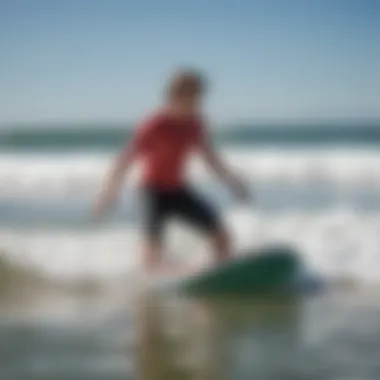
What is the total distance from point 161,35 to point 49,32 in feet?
0.78

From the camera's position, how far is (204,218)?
1.82m

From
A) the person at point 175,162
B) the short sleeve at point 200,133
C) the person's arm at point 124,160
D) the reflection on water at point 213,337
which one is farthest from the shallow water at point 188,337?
the short sleeve at point 200,133

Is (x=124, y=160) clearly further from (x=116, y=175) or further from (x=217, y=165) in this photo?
(x=217, y=165)

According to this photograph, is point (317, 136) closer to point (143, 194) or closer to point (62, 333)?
point (143, 194)

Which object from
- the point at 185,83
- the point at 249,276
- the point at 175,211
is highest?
the point at 185,83

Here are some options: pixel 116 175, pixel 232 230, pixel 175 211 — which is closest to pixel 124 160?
pixel 116 175

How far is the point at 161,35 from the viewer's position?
6.02ft

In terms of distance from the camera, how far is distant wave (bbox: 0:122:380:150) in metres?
1.83

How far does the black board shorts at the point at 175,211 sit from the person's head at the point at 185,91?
0.53 feet

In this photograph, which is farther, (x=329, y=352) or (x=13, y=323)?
(x=13, y=323)

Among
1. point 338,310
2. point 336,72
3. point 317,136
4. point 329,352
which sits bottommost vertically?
point 329,352

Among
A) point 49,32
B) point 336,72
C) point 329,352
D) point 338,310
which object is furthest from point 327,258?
point 49,32

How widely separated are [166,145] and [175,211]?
0.44 feet

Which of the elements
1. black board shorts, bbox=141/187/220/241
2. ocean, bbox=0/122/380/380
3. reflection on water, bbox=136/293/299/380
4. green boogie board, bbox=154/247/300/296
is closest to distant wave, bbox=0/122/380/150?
ocean, bbox=0/122/380/380
